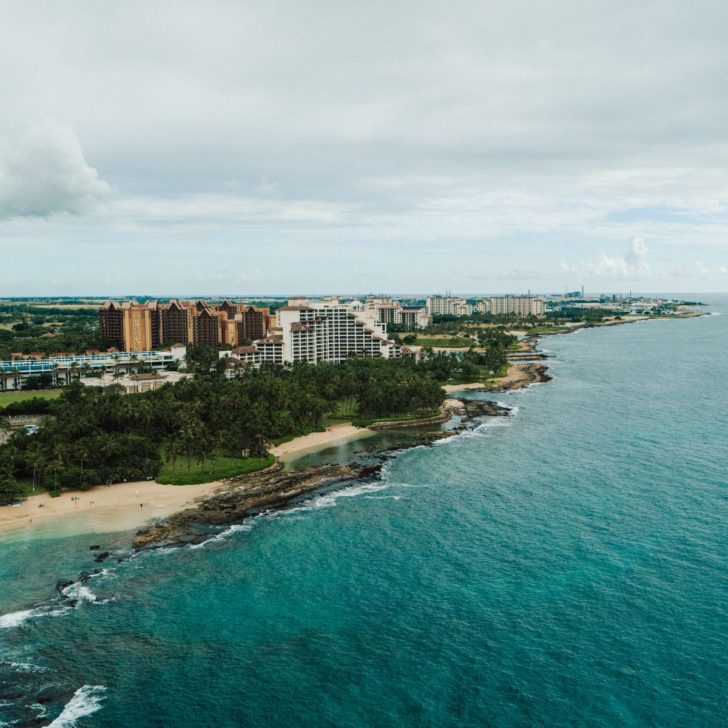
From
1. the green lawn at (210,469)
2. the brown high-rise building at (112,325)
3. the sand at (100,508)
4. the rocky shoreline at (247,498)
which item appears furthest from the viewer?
the brown high-rise building at (112,325)

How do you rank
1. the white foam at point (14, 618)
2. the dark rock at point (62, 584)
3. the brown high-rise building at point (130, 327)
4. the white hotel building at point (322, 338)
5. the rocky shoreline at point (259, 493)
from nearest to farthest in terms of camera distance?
the white foam at point (14, 618)
the dark rock at point (62, 584)
the rocky shoreline at point (259, 493)
the white hotel building at point (322, 338)
the brown high-rise building at point (130, 327)

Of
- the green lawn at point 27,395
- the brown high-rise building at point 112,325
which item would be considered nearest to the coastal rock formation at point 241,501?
the green lawn at point 27,395

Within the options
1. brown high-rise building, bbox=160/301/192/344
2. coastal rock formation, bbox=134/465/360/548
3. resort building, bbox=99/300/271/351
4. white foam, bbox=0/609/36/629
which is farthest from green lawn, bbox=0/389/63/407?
white foam, bbox=0/609/36/629

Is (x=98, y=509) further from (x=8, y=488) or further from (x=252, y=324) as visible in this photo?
(x=252, y=324)

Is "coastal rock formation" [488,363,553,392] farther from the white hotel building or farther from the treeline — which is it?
the treeline

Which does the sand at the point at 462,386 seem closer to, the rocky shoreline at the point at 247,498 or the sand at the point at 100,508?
the rocky shoreline at the point at 247,498

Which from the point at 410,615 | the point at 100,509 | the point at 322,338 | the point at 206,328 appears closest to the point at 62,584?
the point at 100,509
